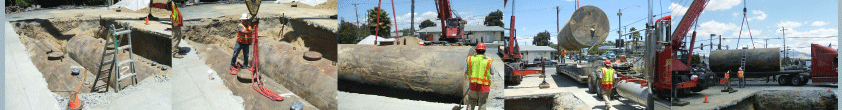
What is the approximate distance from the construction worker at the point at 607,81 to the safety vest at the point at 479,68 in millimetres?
827

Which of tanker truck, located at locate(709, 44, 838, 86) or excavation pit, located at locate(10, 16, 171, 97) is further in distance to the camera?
excavation pit, located at locate(10, 16, 171, 97)

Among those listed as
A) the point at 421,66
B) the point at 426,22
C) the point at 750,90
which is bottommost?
the point at 750,90

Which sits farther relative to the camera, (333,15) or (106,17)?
(106,17)

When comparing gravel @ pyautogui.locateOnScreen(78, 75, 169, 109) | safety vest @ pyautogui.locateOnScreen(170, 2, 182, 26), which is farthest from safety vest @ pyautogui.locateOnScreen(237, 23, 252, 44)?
gravel @ pyautogui.locateOnScreen(78, 75, 169, 109)

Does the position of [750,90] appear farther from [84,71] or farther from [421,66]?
[84,71]

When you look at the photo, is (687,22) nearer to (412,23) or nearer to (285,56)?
(412,23)

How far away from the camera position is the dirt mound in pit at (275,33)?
360 cm

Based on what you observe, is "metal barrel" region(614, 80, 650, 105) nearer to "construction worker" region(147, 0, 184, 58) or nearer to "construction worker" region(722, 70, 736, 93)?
"construction worker" region(722, 70, 736, 93)

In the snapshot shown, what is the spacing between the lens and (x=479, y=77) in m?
3.20

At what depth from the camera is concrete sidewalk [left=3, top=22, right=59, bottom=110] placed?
4.64 metres

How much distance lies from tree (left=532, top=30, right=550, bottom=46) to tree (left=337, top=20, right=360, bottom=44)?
54.2 inches

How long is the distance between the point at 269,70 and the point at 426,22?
1.47 meters

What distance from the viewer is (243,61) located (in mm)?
3846

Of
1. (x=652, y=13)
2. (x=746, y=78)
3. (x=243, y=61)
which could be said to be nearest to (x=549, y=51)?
(x=652, y=13)
